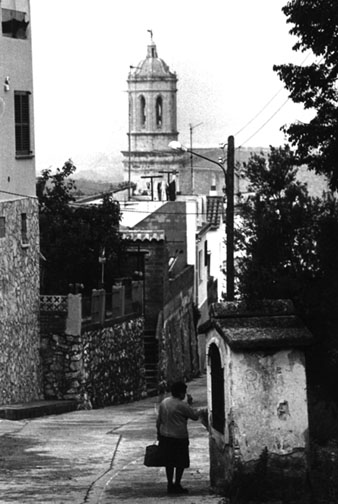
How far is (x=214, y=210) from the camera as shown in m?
75.6

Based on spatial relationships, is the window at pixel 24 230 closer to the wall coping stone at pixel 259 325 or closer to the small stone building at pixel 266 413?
the wall coping stone at pixel 259 325

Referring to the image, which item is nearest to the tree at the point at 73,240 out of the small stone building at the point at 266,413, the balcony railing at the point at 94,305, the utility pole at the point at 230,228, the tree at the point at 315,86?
the balcony railing at the point at 94,305

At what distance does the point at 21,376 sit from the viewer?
110 ft

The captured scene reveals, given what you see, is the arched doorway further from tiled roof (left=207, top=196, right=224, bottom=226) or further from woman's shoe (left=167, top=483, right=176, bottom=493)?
tiled roof (left=207, top=196, right=224, bottom=226)

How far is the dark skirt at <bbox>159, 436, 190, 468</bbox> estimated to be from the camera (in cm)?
1603

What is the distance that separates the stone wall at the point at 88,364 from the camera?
3447cm

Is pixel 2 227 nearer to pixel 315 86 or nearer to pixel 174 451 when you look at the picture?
pixel 315 86

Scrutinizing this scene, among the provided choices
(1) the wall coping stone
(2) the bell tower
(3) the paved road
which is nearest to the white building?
(3) the paved road

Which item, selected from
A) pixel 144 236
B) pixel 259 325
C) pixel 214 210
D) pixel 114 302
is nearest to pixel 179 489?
pixel 259 325

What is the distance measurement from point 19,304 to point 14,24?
21.3 ft

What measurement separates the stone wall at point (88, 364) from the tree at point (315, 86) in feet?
43.7

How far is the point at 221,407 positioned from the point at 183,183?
106952 mm

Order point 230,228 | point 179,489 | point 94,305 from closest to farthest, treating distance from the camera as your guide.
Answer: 1. point 179,489
2. point 230,228
3. point 94,305

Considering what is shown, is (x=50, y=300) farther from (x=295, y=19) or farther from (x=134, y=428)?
(x=295, y=19)
